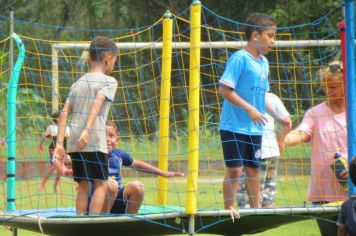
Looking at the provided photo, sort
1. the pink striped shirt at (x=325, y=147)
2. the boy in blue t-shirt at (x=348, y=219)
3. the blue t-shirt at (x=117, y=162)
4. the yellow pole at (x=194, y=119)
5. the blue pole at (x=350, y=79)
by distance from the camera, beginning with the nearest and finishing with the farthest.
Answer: the boy in blue t-shirt at (x=348, y=219)
the yellow pole at (x=194, y=119)
the blue pole at (x=350, y=79)
the pink striped shirt at (x=325, y=147)
the blue t-shirt at (x=117, y=162)

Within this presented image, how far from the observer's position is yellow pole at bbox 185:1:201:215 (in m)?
6.58

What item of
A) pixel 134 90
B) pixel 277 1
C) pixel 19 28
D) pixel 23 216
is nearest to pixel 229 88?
pixel 23 216

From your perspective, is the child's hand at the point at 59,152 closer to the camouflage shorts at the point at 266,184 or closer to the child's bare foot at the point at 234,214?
the child's bare foot at the point at 234,214

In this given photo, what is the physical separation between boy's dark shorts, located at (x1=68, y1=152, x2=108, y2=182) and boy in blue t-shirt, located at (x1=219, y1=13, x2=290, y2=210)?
1.01 metres

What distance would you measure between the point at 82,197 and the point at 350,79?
225 cm

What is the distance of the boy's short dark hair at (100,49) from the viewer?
7.20 metres

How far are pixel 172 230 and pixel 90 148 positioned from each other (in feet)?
2.90

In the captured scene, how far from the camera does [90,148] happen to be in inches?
275

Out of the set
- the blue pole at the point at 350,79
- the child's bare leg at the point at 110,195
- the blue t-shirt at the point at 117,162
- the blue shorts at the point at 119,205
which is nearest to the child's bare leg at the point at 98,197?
the child's bare leg at the point at 110,195

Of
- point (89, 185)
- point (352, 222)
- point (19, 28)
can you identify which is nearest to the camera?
point (352, 222)

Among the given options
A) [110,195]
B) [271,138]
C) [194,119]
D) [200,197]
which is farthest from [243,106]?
[200,197]

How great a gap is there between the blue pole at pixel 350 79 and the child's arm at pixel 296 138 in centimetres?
73

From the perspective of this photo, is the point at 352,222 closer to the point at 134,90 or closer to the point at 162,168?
the point at 162,168

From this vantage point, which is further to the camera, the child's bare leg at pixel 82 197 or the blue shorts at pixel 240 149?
the blue shorts at pixel 240 149
